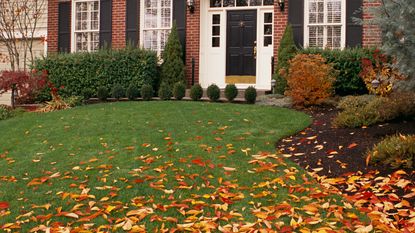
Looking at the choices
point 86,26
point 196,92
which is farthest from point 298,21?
point 86,26

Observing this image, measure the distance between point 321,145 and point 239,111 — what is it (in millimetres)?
2979

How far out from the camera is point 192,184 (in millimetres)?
5047

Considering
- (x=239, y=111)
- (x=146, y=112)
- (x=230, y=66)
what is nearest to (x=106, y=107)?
(x=146, y=112)

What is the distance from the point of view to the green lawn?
4.17 m

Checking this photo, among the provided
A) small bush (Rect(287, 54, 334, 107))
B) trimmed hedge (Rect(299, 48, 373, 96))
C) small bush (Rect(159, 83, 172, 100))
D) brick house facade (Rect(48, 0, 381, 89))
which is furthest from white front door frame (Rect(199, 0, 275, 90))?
small bush (Rect(287, 54, 334, 107))

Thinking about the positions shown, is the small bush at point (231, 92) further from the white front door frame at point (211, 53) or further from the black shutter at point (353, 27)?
the black shutter at point (353, 27)

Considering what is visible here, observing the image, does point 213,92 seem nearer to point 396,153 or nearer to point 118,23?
point 118,23

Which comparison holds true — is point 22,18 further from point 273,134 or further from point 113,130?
point 273,134

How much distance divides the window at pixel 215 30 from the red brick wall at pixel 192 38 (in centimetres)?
48

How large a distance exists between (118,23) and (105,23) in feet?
1.45

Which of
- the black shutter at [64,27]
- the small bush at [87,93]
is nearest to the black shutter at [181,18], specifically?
the small bush at [87,93]

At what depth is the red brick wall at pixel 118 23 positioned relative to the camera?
47.0 feet

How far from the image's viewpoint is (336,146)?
20.6ft

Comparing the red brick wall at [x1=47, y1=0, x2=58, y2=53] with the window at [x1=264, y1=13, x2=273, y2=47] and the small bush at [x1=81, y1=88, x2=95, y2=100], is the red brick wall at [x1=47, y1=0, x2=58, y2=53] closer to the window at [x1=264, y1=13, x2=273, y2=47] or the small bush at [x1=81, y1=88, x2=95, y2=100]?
the small bush at [x1=81, y1=88, x2=95, y2=100]
